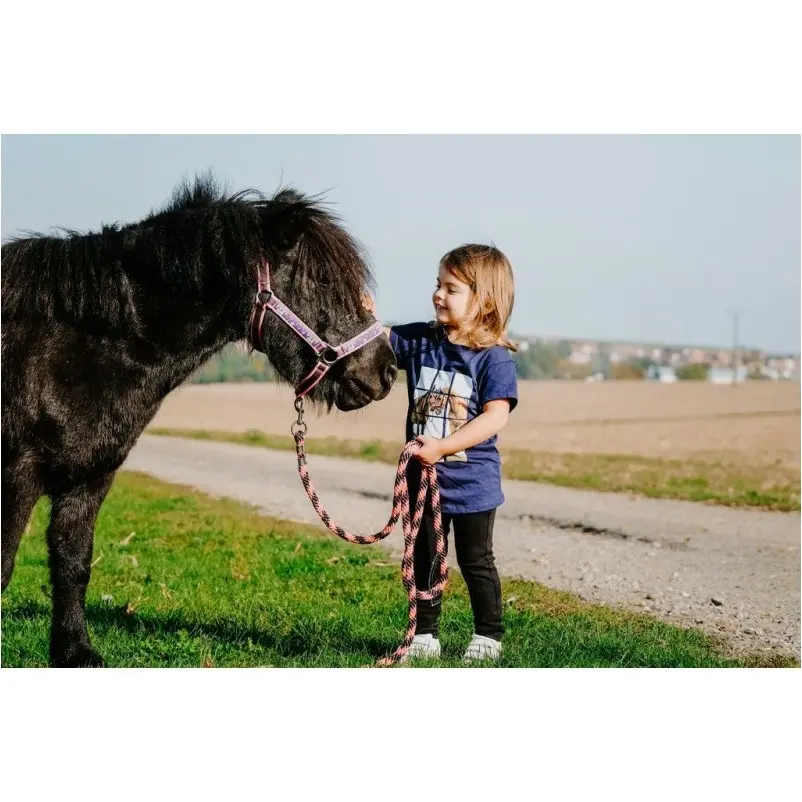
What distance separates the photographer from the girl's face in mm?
4328

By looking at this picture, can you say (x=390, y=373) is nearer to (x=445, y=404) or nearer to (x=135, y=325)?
(x=445, y=404)

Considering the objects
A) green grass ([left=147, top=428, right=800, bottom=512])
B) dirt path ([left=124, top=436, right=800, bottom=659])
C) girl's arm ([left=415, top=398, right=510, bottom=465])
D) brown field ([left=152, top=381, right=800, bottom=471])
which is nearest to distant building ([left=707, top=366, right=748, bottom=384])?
brown field ([left=152, top=381, right=800, bottom=471])

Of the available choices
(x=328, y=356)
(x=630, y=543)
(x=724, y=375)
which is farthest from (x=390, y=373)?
(x=724, y=375)

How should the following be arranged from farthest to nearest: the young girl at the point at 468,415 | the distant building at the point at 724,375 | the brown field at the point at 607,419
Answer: the distant building at the point at 724,375, the brown field at the point at 607,419, the young girl at the point at 468,415

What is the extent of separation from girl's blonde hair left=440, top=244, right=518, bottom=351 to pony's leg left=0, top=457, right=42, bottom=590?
2.06 m

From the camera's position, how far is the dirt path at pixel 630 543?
5.98m

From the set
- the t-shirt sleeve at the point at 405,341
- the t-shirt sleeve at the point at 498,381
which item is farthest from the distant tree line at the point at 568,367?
the t-shirt sleeve at the point at 498,381

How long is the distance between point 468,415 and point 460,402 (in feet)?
0.24

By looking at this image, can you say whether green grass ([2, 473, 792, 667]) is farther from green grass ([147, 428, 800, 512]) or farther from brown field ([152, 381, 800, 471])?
brown field ([152, 381, 800, 471])

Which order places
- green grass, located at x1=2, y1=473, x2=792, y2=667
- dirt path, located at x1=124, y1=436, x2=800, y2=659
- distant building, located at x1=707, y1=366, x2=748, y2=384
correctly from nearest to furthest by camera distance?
green grass, located at x1=2, y1=473, x2=792, y2=667 < dirt path, located at x1=124, y1=436, x2=800, y2=659 < distant building, located at x1=707, y1=366, x2=748, y2=384

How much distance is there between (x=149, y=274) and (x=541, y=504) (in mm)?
7995

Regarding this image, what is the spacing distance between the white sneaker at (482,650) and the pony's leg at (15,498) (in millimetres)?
2092

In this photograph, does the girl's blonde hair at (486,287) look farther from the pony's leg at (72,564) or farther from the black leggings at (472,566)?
the pony's leg at (72,564)

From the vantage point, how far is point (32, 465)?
12.8 feet
